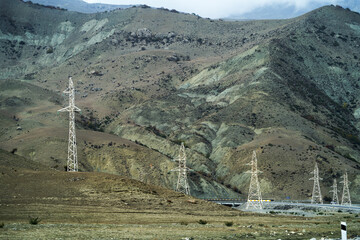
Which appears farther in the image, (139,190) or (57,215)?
(139,190)

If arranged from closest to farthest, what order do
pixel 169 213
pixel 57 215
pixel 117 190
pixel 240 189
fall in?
pixel 57 215 → pixel 169 213 → pixel 117 190 → pixel 240 189

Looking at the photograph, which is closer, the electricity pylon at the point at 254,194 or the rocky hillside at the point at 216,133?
the electricity pylon at the point at 254,194

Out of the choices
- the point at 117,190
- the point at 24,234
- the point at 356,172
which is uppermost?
the point at 356,172

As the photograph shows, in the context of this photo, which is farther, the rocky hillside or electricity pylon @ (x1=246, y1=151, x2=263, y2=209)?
the rocky hillside

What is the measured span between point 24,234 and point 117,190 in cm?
2099

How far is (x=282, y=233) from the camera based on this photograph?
32.6 metres

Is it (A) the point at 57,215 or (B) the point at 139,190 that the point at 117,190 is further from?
(A) the point at 57,215

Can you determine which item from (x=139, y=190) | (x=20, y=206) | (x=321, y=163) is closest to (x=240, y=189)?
(x=321, y=163)

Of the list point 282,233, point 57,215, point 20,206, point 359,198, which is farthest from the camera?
point 359,198

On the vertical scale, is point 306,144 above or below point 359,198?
above

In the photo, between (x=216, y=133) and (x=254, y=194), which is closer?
(x=254, y=194)

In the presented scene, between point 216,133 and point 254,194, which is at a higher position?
point 216,133

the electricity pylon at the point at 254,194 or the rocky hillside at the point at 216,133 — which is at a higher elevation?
the rocky hillside at the point at 216,133

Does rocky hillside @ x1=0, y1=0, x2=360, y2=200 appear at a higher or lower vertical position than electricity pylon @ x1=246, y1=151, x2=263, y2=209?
higher
